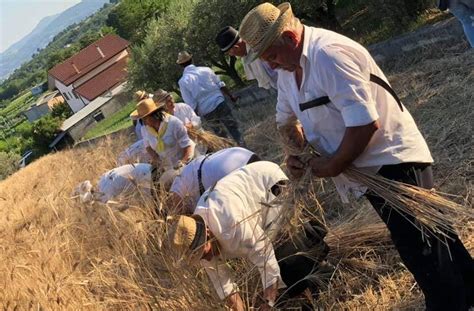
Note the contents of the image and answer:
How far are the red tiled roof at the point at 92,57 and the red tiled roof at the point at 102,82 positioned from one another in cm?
143

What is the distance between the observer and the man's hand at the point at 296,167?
2.12m

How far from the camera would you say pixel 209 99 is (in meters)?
5.80

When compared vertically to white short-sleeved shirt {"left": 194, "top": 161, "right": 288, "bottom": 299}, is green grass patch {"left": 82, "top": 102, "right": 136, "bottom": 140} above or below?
below

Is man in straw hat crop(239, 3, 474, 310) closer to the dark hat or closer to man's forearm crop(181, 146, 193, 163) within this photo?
man's forearm crop(181, 146, 193, 163)

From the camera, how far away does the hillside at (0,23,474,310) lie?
241 cm

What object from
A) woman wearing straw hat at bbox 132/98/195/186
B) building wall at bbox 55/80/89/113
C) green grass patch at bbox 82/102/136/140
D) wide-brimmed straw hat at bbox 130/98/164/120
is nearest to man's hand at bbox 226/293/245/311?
woman wearing straw hat at bbox 132/98/195/186

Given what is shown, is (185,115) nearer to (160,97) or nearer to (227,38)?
(160,97)

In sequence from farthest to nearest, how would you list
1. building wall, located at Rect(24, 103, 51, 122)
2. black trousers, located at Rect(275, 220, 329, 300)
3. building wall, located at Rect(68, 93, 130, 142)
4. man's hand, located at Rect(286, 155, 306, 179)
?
building wall, located at Rect(24, 103, 51, 122)
building wall, located at Rect(68, 93, 130, 142)
black trousers, located at Rect(275, 220, 329, 300)
man's hand, located at Rect(286, 155, 306, 179)

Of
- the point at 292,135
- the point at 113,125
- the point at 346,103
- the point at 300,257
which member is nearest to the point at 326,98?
the point at 346,103

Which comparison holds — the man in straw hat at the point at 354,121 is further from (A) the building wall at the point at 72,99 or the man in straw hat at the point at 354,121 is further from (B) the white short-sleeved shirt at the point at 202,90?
(A) the building wall at the point at 72,99

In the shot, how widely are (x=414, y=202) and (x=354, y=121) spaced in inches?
17.0

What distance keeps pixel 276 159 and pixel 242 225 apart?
2.78 m

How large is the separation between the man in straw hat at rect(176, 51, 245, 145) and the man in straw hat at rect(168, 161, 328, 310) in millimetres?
3057

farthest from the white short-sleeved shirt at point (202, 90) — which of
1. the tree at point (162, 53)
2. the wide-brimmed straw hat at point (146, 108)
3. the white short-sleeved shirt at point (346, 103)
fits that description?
the tree at point (162, 53)
